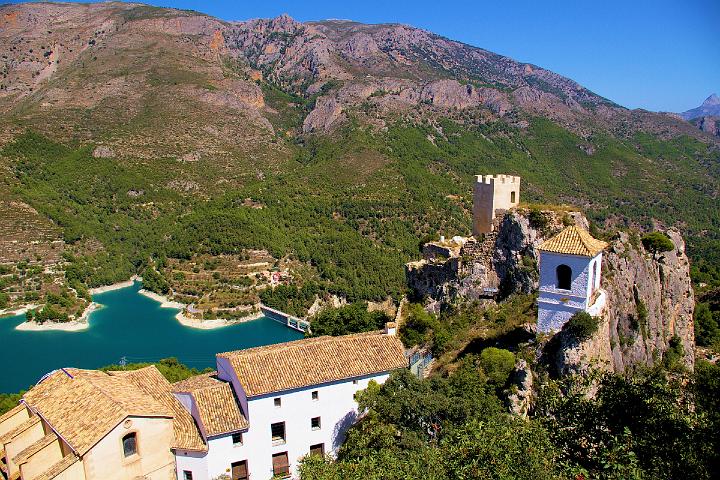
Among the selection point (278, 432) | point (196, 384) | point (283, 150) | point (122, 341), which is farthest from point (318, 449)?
point (283, 150)

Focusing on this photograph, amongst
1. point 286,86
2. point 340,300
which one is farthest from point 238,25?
point 340,300

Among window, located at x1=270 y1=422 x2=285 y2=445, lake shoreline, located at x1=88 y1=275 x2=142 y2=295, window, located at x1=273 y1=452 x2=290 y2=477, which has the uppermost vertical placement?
window, located at x1=270 y1=422 x2=285 y2=445

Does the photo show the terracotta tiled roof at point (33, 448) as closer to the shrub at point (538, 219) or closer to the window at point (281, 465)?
the window at point (281, 465)

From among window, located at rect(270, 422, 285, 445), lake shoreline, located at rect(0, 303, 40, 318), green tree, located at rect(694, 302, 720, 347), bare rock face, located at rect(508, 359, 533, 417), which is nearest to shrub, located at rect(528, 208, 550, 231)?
bare rock face, located at rect(508, 359, 533, 417)

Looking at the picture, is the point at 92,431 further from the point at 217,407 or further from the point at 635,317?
the point at 635,317

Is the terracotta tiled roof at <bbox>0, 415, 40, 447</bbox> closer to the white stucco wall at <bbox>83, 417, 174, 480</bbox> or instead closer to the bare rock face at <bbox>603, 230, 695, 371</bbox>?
the white stucco wall at <bbox>83, 417, 174, 480</bbox>

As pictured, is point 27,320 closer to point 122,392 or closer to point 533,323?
point 122,392

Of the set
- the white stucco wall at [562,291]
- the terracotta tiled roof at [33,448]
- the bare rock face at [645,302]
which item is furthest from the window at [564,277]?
the terracotta tiled roof at [33,448]
